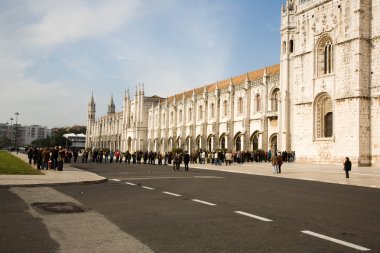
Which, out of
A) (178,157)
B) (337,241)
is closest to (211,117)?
(178,157)

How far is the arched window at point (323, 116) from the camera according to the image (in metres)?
34.4

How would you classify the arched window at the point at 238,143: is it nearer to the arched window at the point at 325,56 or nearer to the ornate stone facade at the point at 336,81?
the ornate stone facade at the point at 336,81

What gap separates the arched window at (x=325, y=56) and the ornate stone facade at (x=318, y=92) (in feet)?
0.28

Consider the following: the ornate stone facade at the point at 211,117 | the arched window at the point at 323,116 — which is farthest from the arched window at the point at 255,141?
the arched window at the point at 323,116

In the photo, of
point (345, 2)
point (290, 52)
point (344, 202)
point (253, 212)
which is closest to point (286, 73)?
point (290, 52)

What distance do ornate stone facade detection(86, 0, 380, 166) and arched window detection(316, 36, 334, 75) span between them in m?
0.09

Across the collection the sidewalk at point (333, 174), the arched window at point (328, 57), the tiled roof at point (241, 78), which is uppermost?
the tiled roof at point (241, 78)

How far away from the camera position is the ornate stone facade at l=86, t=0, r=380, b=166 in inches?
1217

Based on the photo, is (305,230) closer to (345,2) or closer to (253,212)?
(253,212)

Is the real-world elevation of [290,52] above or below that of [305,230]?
above

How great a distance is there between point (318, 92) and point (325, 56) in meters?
3.29

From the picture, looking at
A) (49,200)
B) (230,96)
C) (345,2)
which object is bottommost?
(49,200)

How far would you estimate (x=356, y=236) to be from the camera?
657cm

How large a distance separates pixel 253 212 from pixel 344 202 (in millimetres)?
3600
